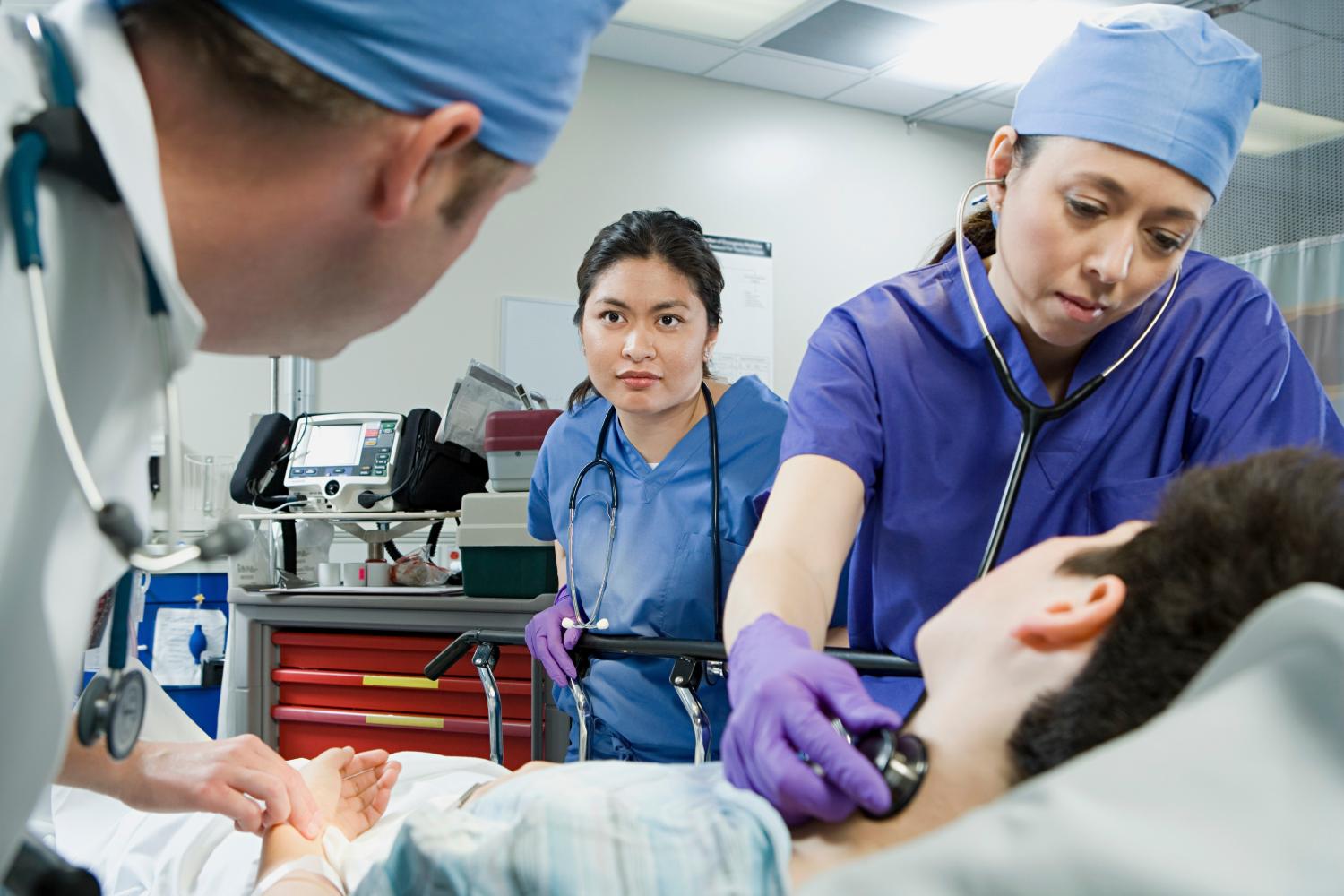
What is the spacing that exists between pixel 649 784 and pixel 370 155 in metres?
0.51

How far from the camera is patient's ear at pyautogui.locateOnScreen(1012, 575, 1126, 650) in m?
0.73

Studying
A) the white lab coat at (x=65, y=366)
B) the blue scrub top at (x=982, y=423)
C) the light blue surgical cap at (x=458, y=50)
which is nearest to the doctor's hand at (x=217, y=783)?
the white lab coat at (x=65, y=366)

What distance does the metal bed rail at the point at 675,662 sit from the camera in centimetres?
131

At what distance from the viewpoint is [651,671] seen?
79.7 inches

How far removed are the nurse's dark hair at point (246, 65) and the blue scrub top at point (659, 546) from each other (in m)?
1.48

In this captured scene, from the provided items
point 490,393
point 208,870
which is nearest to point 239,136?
point 208,870

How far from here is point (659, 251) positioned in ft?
7.31

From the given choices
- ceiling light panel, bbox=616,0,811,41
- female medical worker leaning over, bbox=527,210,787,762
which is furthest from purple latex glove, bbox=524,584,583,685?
ceiling light panel, bbox=616,0,811,41

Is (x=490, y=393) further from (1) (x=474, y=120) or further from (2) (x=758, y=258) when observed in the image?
(2) (x=758, y=258)

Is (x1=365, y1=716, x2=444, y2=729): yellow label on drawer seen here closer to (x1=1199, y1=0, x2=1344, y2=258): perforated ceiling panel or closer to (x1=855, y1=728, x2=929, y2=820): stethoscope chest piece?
(x1=855, y1=728, x2=929, y2=820): stethoscope chest piece

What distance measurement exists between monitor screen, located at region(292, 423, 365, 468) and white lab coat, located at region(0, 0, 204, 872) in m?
2.14

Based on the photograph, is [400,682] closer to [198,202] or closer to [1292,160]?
[198,202]

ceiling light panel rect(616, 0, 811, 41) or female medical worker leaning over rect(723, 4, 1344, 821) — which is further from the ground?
ceiling light panel rect(616, 0, 811, 41)

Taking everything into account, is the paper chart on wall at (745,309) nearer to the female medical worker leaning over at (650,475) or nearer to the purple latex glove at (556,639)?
the female medical worker leaning over at (650,475)
